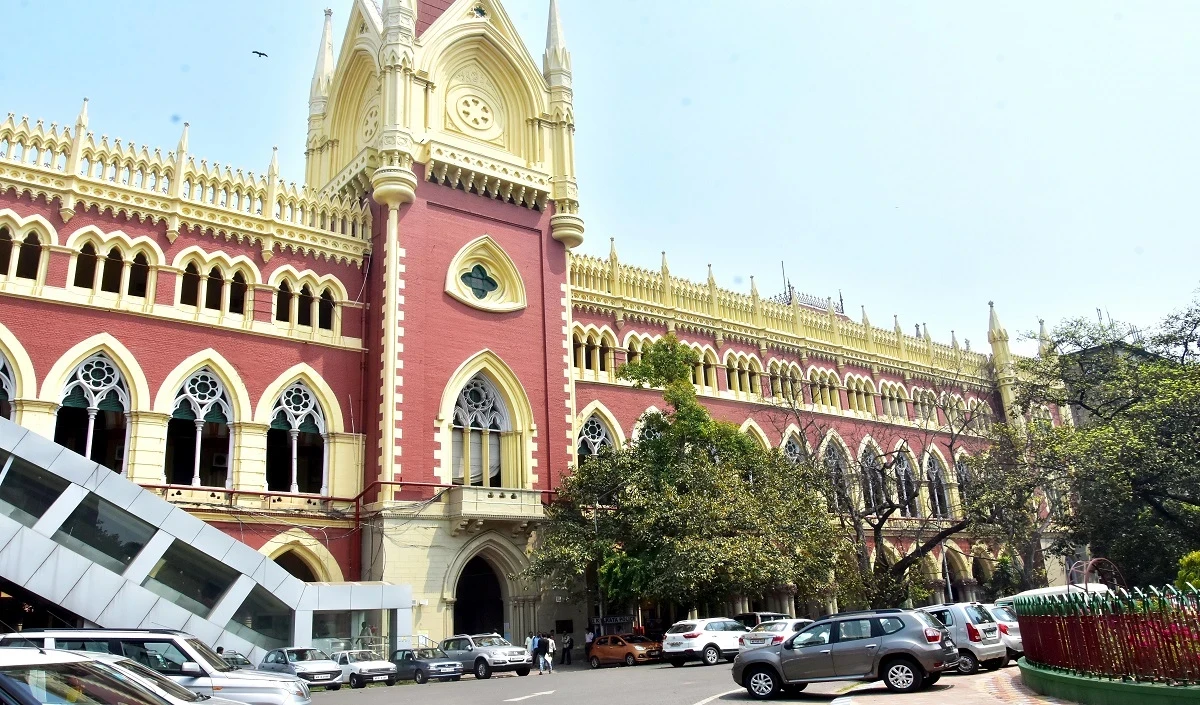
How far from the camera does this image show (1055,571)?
46031 mm

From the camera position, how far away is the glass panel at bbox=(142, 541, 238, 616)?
19.3 meters

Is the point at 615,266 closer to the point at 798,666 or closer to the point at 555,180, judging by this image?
the point at 555,180

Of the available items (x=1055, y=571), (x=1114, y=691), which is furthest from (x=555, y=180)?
(x=1055, y=571)

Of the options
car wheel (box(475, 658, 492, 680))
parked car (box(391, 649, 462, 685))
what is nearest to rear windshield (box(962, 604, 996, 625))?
car wheel (box(475, 658, 492, 680))

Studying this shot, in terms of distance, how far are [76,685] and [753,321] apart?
35.1 meters

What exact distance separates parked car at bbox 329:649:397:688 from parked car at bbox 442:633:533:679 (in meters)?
1.64

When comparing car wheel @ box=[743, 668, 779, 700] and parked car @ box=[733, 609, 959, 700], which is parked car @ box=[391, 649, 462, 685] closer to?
parked car @ box=[733, 609, 959, 700]

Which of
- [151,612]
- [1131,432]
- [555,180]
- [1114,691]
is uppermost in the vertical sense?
[555,180]

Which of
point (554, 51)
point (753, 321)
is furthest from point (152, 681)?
point (753, 321)

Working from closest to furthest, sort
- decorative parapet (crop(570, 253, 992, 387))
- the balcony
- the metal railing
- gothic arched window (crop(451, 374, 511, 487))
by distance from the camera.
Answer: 1. the metal railing
2. the balcony
3. gothic arched window (crop(451, 374, 511, 487))
4. decorative parapet (crop(570, 253, 992, 387))

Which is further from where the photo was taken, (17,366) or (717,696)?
(17,366)

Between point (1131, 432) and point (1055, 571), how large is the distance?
19.4 metres

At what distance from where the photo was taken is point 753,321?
3966 cm

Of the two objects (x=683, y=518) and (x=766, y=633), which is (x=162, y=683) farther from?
(x=683, y=518)
